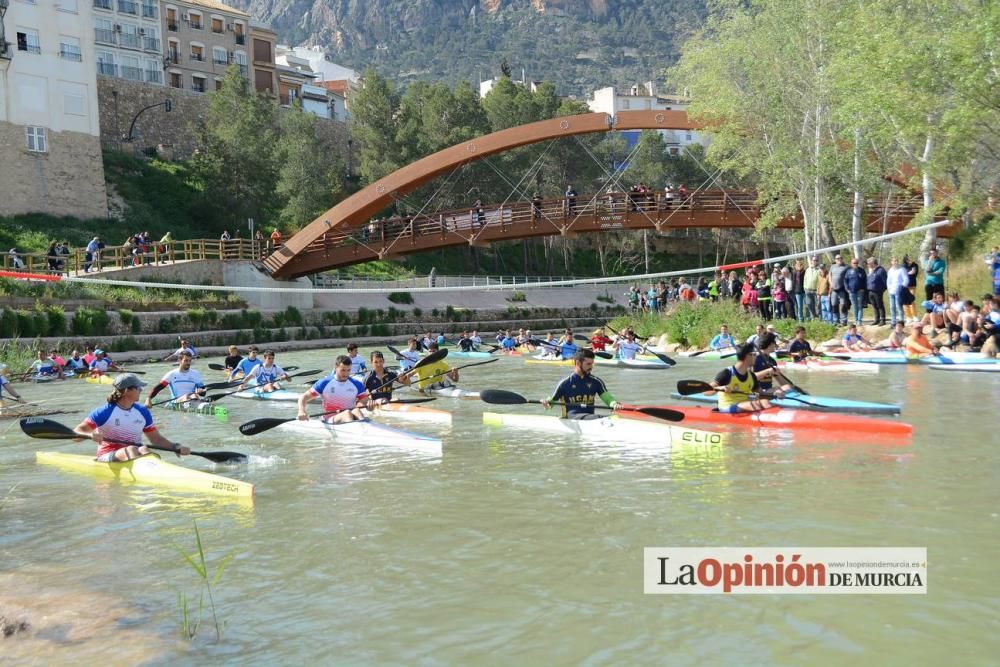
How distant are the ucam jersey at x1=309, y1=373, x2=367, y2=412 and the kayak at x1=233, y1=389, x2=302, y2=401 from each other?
4573mm

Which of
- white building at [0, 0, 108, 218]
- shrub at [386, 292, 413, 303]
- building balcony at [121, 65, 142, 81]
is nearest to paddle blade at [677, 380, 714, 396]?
shrub at [386, 292, 413, 303]

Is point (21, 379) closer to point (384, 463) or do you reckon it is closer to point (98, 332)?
point (98, 332)

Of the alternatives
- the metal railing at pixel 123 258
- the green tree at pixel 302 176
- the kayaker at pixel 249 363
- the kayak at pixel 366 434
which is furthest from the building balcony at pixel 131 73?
the kayak at pixel 366 434

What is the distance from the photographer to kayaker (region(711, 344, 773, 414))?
45.0ft

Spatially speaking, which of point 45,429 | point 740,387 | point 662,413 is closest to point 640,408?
point 662,413

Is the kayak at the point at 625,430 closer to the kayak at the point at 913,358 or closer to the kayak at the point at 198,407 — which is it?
the kayak at the point at 198,407

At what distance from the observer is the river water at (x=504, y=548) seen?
19.5 feet

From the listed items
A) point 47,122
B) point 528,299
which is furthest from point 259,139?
point 528,299

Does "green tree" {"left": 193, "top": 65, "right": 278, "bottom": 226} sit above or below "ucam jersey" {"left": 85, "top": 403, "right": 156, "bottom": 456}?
above

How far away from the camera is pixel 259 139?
5791cm

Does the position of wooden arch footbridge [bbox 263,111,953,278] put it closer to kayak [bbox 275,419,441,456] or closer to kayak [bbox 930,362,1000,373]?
kayak [bbox 930,362,1000,373]

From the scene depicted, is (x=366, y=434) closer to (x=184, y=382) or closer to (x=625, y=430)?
(x=625, y=430)

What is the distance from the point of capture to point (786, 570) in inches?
283

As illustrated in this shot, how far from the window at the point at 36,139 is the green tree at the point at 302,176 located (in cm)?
1343
